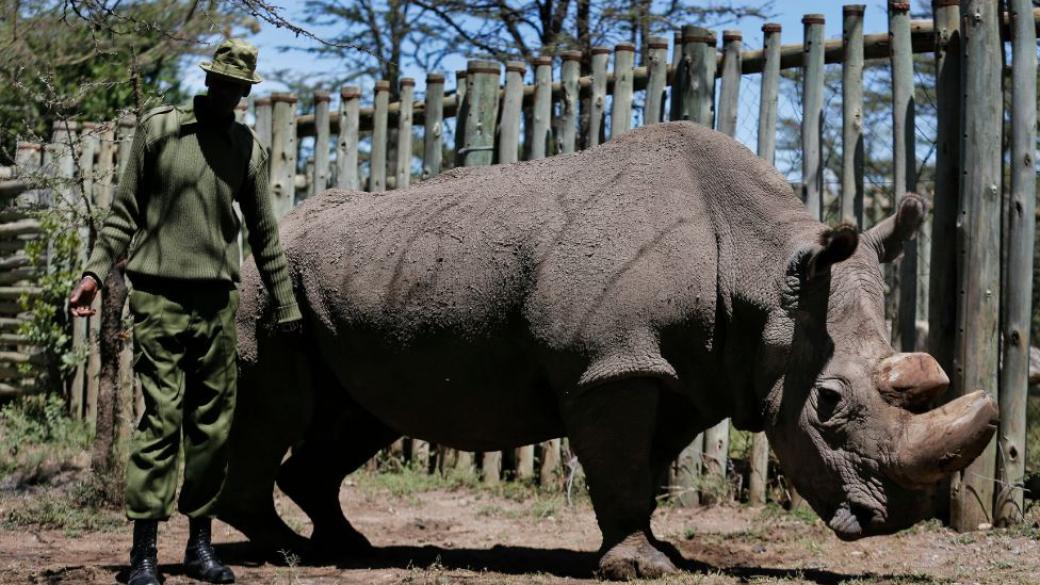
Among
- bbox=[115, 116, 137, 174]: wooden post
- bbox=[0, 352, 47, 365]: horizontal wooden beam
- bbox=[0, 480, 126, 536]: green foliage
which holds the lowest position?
bbox=[0, 480, 126, 536]: green foliage

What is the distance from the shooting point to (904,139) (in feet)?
24.0

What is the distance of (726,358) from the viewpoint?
560 cm

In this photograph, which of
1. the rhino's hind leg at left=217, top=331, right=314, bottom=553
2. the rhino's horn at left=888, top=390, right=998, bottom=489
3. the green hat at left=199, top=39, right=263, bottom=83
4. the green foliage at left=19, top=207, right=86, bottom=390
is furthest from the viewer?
the green foliage at left=19, top=207, right=86, bottom=390

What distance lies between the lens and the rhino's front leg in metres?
5.50

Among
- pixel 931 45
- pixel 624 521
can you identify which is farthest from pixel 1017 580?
pixel 931 45

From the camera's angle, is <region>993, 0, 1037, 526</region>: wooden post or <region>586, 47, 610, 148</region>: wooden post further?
<region>586, 47, 610, 148</region>: wooden post

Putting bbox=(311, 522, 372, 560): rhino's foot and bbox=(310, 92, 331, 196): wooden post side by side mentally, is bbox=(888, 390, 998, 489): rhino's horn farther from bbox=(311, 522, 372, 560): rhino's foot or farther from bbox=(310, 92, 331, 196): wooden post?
bbox=(310, 92, 331, 196): wooden post

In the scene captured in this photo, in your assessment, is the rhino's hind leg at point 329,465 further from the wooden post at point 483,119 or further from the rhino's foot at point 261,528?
the wooden post at point 483,119

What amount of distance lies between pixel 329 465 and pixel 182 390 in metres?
1.63

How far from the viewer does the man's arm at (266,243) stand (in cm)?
583

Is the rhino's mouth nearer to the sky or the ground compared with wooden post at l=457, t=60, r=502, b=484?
nearer to the ground

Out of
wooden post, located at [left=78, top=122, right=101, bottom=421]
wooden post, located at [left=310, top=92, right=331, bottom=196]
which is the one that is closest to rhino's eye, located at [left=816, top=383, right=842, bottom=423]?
wooden post, located at [left=310, top=92, right=331, bottom=196]

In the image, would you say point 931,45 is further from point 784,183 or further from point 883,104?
point 883,104

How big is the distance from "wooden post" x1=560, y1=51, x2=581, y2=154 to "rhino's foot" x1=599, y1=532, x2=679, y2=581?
358 cm
